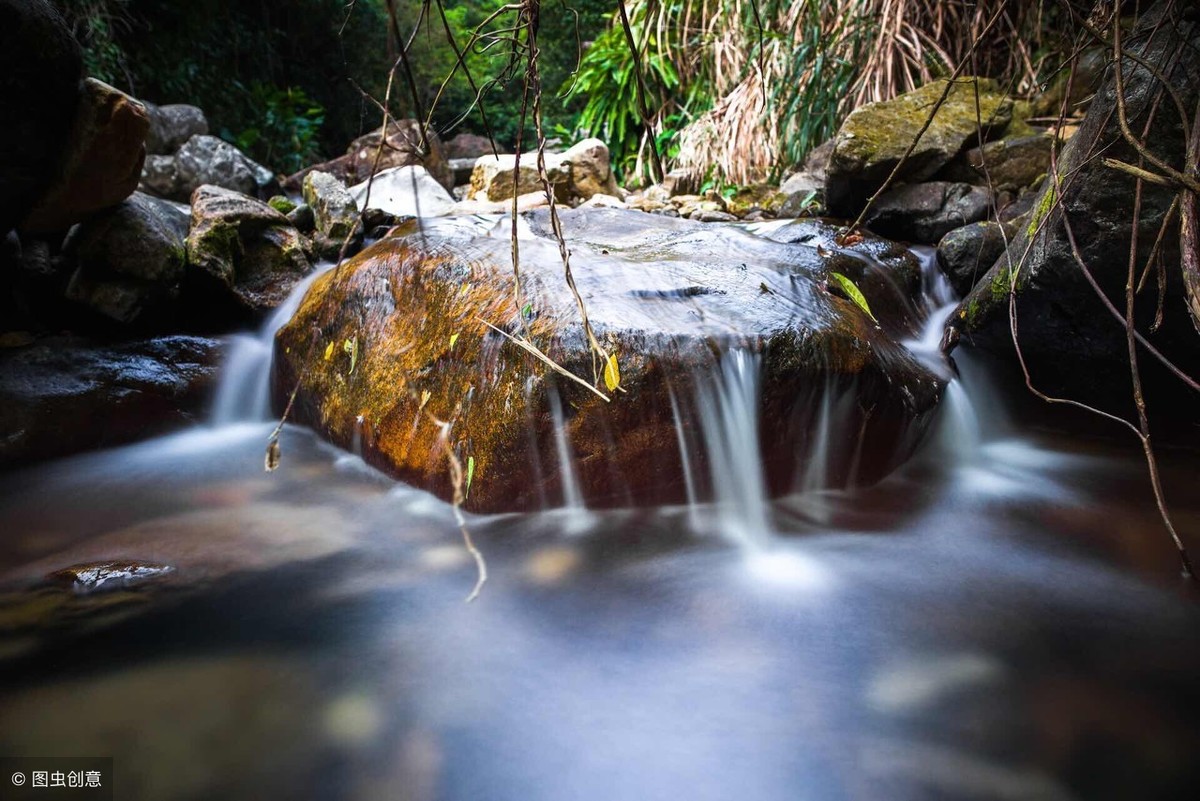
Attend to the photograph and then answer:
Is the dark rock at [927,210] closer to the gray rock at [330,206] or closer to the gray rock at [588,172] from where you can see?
the gray rock at [588,172]

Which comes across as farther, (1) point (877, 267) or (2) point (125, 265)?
(1) point (877, 267)

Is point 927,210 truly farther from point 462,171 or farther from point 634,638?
point 462,171

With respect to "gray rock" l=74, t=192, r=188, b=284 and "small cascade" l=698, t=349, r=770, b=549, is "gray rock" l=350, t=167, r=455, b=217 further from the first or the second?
"small cascade" l=698, t=349, r=770, b=549

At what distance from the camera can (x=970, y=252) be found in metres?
3.53

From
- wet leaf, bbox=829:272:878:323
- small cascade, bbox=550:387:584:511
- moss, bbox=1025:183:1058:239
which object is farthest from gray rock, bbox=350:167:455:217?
moss, bbox=1025:183:1058:239

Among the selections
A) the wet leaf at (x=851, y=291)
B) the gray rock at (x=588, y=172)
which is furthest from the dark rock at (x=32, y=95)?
the gray rock at (x=588, y=172)

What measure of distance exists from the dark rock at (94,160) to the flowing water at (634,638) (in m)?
1.20

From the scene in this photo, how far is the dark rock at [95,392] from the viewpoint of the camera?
2916 mm

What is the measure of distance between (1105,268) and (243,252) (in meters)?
3.99

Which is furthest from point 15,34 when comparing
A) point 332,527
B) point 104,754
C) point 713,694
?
point 713,694

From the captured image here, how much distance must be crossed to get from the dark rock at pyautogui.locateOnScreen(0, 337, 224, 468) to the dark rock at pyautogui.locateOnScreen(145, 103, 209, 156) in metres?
3.90

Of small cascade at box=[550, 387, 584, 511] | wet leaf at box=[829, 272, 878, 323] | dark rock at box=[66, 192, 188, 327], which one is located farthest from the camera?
dark rock at box=[66, 192, 188, 327]

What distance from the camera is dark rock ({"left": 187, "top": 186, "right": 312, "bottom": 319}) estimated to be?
365 cm

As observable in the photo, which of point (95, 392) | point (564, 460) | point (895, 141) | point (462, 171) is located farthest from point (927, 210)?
point (462, 171)
